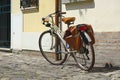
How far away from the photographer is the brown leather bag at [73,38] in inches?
345

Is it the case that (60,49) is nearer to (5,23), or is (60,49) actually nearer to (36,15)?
(36,15)

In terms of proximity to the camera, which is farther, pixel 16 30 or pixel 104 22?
pixel 16 30

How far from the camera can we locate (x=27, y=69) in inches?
364

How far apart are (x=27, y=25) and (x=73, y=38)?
4.01 metres

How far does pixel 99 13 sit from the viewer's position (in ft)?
31.3

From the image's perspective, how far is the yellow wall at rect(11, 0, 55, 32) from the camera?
11.6 m

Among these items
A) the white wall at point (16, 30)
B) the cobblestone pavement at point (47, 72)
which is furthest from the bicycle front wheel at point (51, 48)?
the white wall at point (16, 30)

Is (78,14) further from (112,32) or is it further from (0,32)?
(0,32)

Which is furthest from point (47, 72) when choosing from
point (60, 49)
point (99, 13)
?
point (99, 13)

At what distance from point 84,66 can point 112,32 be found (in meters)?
1.03

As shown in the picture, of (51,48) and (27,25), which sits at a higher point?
(27,25)

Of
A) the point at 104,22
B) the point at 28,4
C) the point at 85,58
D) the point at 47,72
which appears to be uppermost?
the point at 28,4

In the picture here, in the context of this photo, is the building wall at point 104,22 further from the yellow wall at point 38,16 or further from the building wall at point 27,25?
the building wall at point 27,25

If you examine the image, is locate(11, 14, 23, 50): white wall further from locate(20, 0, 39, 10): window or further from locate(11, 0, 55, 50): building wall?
locate(20, 0, 39, 10): window
